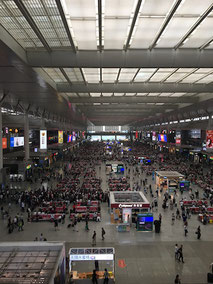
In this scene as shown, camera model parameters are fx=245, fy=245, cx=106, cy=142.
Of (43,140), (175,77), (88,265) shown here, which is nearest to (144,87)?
(175,77)

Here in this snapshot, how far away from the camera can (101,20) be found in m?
9.23

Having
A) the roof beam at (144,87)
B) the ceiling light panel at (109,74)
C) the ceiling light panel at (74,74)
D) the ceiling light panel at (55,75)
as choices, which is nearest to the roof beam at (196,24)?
the ceiling light panel at (109,74)

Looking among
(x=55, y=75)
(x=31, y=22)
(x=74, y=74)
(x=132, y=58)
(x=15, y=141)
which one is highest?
(x=74, y=74)

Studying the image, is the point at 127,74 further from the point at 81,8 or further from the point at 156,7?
the point at 81,8

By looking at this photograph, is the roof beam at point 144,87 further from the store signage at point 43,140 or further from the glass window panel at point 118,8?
the glass window panel at point 118,8

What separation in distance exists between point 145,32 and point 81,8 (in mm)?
3295

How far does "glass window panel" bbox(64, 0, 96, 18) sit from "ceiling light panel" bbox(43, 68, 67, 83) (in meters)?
8.18

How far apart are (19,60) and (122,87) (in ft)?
42.1

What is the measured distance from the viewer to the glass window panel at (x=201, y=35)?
998 centimetres

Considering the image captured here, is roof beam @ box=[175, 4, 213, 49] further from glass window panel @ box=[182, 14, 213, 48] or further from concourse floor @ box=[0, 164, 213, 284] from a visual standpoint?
concourse floor @ box=[0, 164, 213, 284]

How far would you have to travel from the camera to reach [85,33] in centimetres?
1081

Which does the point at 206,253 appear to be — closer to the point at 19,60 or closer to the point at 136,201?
the point at 136,201

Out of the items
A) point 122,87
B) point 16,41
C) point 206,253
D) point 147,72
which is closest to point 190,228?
point 206,253

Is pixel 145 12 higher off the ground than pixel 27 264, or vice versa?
pixel 145 12
